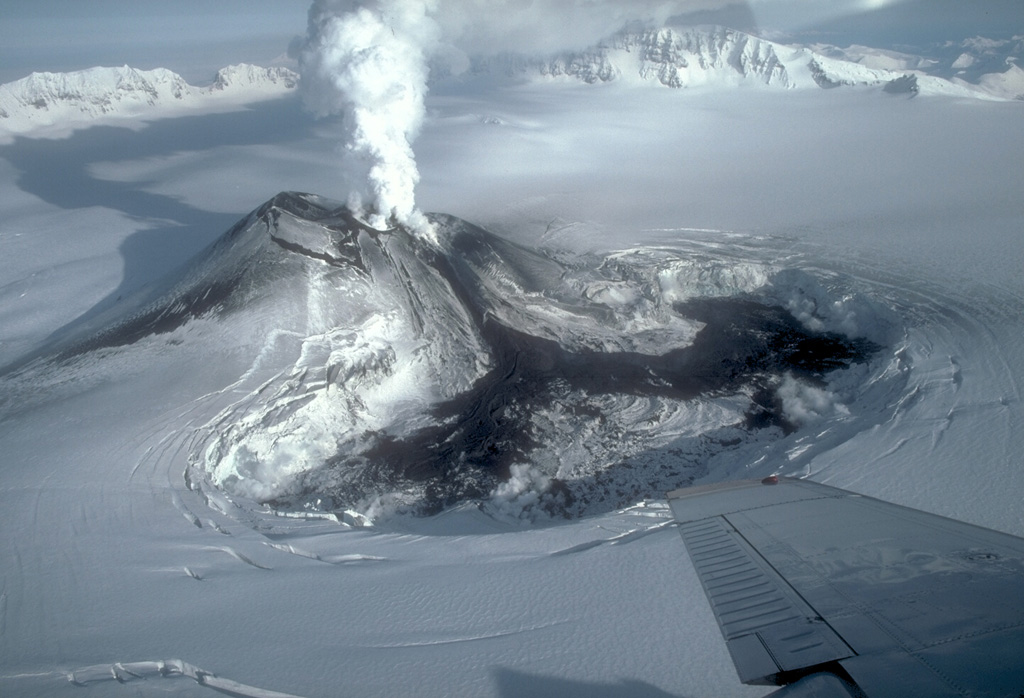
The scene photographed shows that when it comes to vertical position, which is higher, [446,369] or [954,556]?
[954,556]

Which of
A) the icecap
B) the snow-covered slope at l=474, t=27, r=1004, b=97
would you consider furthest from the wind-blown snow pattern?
the snow-covered slope at l=474, t=27, r=1004, b=97

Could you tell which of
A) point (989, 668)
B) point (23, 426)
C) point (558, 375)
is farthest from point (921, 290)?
point (23, 426)

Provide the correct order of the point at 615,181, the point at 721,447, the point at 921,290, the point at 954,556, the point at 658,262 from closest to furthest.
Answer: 1. the point at 954,556
2. the point at 721,447
3. the point at 921,290
4. the point at 658,262
5. the point at 615,181

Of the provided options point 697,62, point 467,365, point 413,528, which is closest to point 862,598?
point 413,528

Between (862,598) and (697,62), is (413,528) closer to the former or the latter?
(862,598)

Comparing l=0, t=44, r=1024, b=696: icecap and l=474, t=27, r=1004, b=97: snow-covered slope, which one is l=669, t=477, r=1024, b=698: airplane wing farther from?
l=474, t=27, r=1004, b=97: snow-covered slope

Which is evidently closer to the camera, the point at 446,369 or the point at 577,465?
the point at 577,465

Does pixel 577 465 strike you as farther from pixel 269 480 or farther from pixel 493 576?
pixel 269 480
